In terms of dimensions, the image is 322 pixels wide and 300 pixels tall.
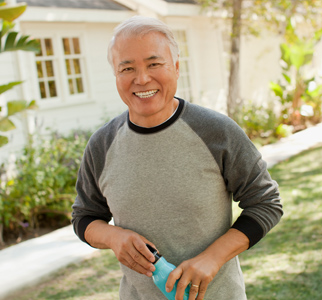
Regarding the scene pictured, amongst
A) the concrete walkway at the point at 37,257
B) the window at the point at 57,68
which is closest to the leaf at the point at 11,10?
Result: the concrete walkway at the point at 37,257

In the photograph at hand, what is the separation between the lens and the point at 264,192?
1721 millimetres

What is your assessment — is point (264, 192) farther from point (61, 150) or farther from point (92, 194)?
point (61, 150)

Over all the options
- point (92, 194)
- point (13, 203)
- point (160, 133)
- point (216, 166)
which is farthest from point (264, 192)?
point (13, 203)

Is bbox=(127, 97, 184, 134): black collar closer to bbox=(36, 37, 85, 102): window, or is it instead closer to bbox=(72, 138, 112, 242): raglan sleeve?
bbox=(72, 138, 112, 242): raglan sleeve

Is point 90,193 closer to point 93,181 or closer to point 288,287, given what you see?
point 93,181

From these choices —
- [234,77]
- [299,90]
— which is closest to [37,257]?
[234,77]

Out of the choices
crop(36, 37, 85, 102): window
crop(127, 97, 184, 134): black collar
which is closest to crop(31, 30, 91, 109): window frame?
crop(36, 37, 85, 102): window

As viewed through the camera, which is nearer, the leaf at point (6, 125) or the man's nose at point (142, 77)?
the man's nose at point (142, 77)

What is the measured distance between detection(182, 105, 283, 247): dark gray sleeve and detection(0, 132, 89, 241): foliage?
4828 mm

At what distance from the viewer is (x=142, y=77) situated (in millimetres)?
1704

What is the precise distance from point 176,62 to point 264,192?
0.62 metres

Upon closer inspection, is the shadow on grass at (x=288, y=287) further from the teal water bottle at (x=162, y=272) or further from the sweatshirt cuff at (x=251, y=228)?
the teal water bottle at (x=162, y=272)

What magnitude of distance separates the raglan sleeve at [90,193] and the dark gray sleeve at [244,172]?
0.44 meters

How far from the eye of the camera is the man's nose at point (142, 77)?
1706 mm
